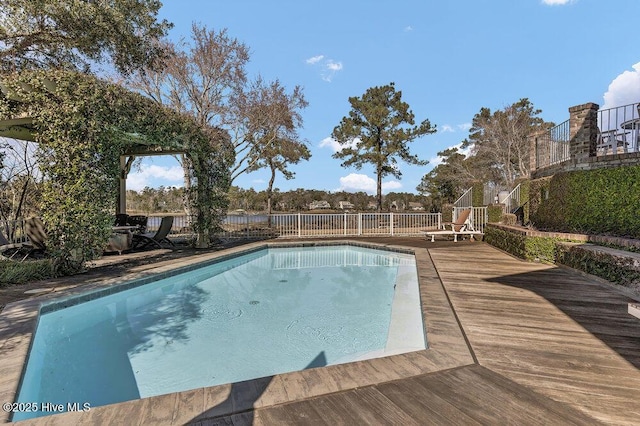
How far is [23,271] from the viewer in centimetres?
495

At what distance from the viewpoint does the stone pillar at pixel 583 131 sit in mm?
6754

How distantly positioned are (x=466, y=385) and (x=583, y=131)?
7641 millimetres

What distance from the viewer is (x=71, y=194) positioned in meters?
5.02

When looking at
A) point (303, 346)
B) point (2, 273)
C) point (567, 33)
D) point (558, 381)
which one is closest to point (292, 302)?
point (303, 346)

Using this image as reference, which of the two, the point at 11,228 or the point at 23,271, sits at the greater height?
the point at 11,228

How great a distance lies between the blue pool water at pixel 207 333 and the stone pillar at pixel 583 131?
481 cm

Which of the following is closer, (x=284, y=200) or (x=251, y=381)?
(x=251, y=381)

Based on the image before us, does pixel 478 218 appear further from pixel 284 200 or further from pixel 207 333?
pixel 284 200

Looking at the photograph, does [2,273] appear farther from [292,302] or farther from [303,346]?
[303,346]

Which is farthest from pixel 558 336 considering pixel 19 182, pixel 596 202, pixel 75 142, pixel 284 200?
pixel 284 200

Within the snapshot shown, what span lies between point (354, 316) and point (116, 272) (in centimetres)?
437

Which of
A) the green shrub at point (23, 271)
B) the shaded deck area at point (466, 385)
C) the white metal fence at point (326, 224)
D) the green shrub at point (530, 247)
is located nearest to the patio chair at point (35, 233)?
the green shrub at point (23, 271)

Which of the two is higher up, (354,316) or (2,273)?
(2,273)

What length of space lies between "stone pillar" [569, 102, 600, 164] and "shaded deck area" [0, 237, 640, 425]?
5.22 metres
